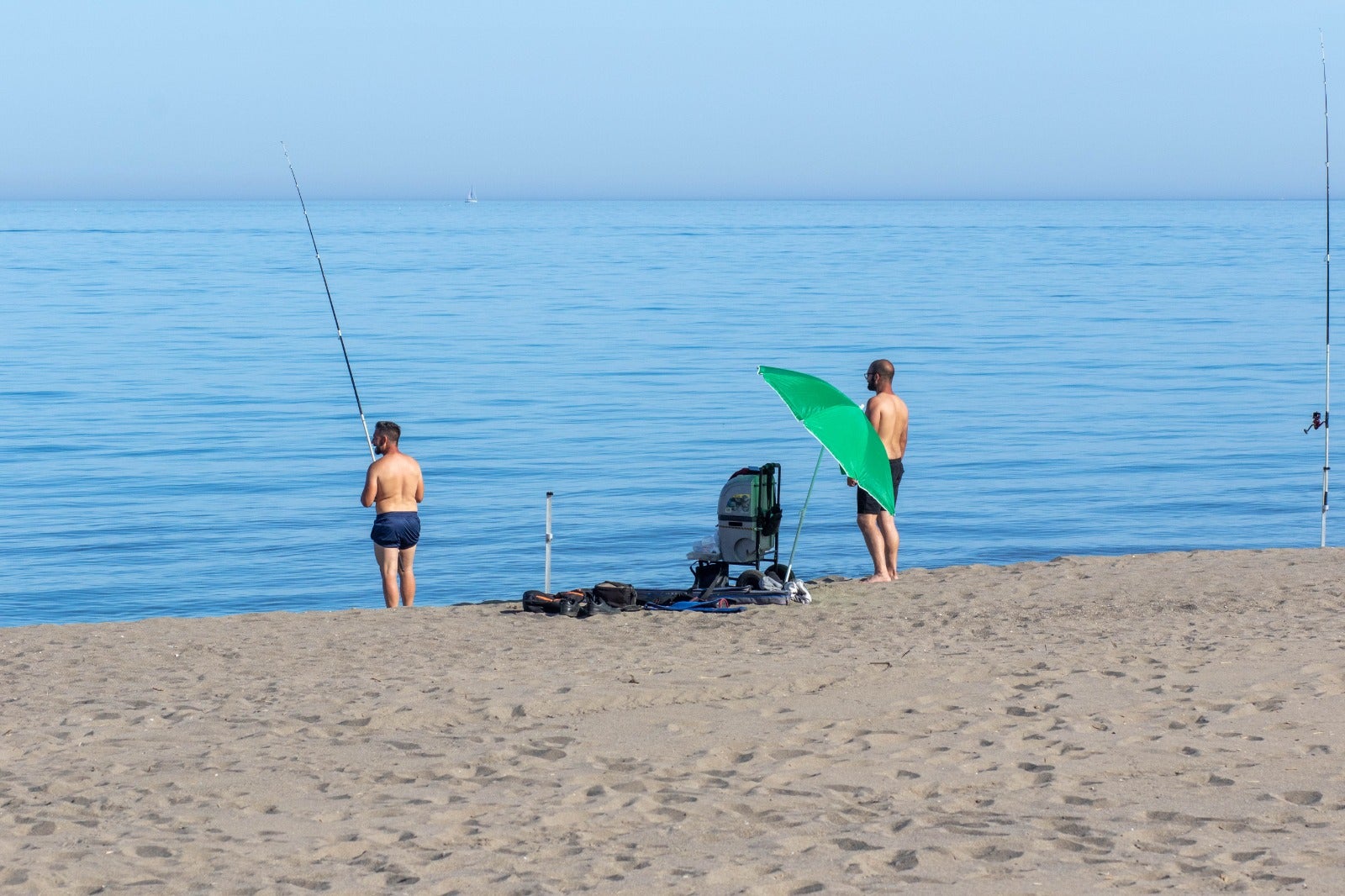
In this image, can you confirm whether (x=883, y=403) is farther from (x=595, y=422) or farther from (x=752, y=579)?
(x=595, y=422)

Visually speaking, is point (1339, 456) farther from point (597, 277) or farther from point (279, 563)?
point (597, 277)

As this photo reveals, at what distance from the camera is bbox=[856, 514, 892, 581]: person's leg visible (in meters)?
9.62

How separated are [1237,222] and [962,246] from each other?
49571mm

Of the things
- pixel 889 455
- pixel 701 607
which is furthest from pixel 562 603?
pixel 889 455

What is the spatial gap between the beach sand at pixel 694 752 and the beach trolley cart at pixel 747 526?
1.69 feet

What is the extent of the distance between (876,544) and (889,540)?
0.60 feet

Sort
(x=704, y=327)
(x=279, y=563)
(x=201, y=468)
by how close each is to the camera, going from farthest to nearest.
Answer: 1. (x=704, y=327)
2. (x=201, y=468)
3. (x=279, y=563)

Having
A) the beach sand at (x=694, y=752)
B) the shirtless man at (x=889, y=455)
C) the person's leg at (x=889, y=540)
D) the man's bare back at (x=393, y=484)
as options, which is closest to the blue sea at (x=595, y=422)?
the person's leg at (x=889, y=540)

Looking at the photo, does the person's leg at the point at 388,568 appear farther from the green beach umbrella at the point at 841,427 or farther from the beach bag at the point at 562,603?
the green beach umbrella at the point at 841,427

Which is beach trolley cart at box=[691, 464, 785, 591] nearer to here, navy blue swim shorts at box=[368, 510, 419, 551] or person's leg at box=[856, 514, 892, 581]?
person's leg at box=[856, 514, 892, 581]

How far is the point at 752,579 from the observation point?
9.16m

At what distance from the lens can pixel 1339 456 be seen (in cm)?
1906

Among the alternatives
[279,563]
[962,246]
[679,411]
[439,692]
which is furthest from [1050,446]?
[962,246]

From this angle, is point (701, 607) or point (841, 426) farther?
point (701, 607)
